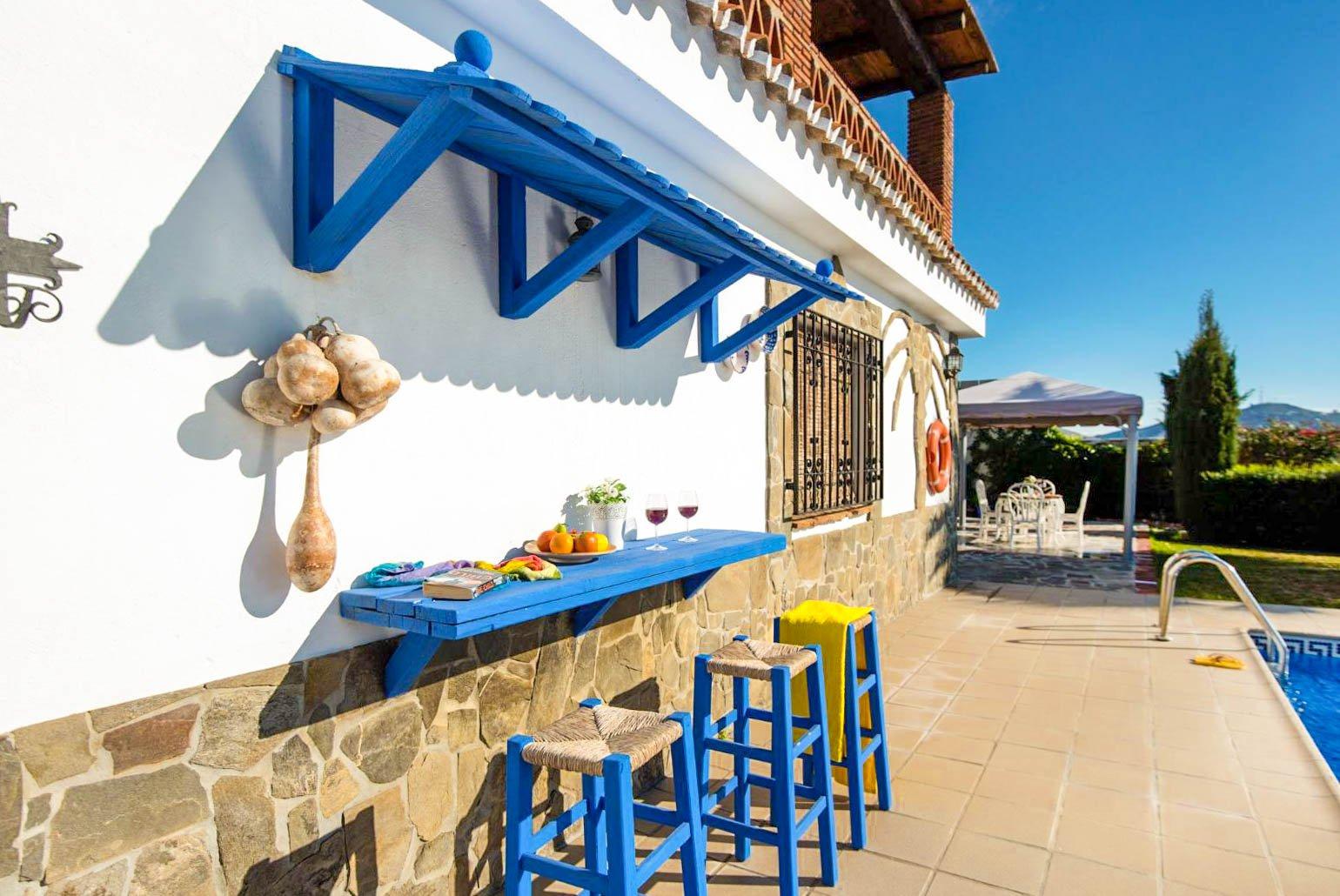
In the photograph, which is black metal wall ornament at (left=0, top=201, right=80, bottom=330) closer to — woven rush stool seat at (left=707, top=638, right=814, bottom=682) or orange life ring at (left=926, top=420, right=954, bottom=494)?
woven rush stool seat at (left=707, top=638, right=814, bottom=682)

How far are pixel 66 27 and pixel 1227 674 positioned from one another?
6.65 meters

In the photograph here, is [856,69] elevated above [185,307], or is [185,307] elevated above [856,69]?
[856,69]

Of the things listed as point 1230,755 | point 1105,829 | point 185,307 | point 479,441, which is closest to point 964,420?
point 1230,755

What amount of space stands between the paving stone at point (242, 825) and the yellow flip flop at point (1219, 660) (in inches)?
236

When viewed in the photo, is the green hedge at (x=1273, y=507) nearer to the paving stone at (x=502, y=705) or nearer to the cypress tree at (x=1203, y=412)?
the cypress tree at (x=1203, y=412)

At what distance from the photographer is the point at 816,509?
16.2 feet

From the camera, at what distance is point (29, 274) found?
1358 mm

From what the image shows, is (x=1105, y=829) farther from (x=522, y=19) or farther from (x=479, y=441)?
(x=522, y=19)

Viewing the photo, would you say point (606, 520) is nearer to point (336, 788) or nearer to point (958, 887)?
point (336, 788)

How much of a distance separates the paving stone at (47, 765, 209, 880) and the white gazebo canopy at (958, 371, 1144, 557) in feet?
36.8

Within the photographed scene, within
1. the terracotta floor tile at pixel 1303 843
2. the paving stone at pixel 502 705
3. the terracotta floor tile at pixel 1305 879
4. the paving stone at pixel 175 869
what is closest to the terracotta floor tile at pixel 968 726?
the terracotta floor tile at pixel 1303 843

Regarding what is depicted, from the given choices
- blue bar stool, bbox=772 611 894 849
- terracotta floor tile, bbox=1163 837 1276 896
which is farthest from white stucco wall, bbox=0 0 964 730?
terracotta floor tile, bbox=1163 837 1276 896

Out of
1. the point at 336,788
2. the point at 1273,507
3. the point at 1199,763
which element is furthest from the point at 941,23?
the point at 1273,507

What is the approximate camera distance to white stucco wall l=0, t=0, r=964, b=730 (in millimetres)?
1394
